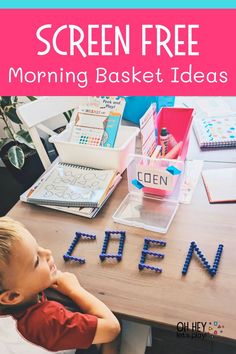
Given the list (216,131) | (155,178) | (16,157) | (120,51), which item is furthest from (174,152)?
(16,157)

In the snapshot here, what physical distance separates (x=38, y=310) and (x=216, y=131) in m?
0.89

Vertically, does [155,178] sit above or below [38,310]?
above

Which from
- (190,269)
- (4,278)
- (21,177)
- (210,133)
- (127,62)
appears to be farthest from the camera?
(21,177)

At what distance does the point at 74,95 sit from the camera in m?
1.51

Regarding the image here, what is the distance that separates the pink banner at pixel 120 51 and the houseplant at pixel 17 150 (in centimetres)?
43

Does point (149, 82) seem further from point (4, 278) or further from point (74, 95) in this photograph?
point (4, 278)

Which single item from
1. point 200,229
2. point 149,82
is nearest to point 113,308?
point 200,229

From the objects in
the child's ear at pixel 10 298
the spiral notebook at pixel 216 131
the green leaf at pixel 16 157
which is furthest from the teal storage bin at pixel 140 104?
the child's ear at pixel 10 298

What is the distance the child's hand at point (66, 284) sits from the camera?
800mm

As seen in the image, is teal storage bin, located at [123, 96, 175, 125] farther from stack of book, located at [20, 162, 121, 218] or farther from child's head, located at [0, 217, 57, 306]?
child's head, located at [0, 217, 57, 306]

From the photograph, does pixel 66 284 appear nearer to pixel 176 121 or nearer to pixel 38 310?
pixel 38 310

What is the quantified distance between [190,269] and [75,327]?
11.4 inches

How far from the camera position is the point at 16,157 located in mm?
1895

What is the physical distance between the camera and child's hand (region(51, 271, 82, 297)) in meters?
0.80
